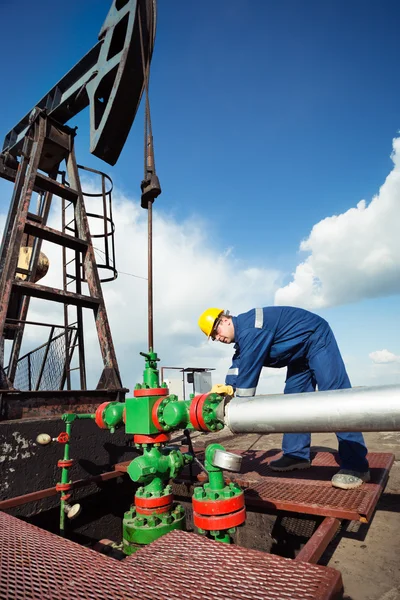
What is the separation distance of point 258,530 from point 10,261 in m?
3.05

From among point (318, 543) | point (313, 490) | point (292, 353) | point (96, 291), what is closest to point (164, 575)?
point (318, 543)

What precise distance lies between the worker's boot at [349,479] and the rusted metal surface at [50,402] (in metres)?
2.00

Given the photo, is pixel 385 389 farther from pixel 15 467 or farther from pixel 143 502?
pixel 15 467

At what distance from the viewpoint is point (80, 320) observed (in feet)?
14.6

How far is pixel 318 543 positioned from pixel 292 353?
1.57m

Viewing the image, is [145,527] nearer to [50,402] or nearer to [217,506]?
[217,506]

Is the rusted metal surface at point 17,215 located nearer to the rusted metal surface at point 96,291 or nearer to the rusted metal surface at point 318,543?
the rusted metal surface at point 96,291

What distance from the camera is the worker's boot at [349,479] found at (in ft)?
7.13

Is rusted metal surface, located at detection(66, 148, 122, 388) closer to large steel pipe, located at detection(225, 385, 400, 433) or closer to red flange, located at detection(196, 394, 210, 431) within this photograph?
red flange, located at detection(196, 394, 210, 431)

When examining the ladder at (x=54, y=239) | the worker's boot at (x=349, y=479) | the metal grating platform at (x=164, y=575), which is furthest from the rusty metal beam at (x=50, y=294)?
the worker's boot at (x=349, y=479)

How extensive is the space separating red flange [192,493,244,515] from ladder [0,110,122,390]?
1988 mm

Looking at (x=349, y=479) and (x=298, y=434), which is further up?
(x=298, y=434)

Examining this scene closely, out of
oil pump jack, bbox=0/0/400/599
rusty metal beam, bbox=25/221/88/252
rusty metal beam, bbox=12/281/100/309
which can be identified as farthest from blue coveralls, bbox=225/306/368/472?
rusty metal beam, bbox=25/221/88/252

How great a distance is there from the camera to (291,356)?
2877 mm
